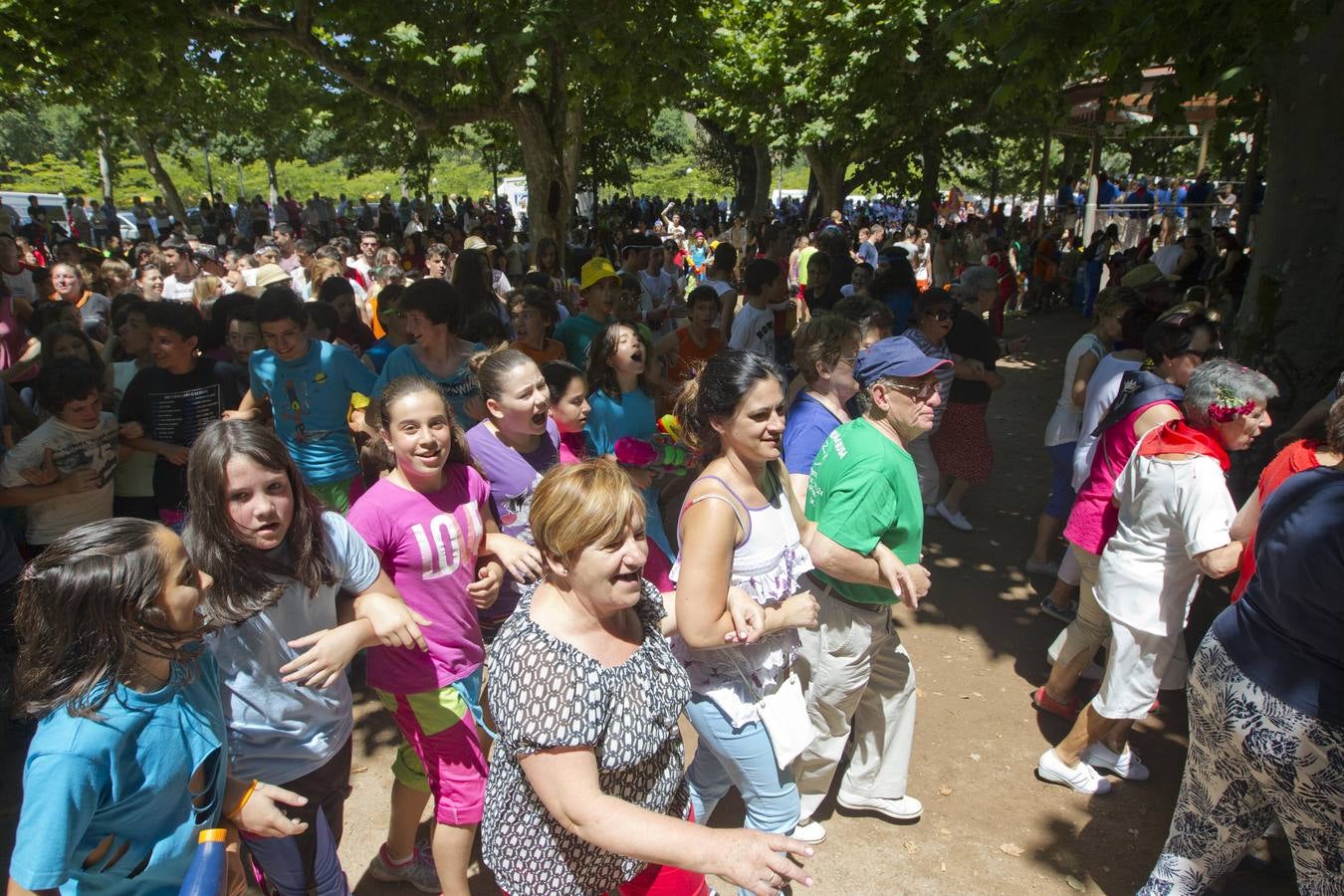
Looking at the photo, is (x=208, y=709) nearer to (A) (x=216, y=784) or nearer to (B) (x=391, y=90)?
(A) (x=216, y=784)

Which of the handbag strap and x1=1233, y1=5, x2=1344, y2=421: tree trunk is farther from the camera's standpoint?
x1=1233, y1=5, x2=1344, y2=421: tree trunk

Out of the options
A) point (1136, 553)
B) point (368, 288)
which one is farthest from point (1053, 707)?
point (368, 288)

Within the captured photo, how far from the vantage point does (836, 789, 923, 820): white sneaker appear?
3529mm

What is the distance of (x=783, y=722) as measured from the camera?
106 inches

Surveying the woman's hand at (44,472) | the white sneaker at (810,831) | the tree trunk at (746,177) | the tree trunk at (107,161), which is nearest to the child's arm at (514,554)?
the white sneaker at (810,831)

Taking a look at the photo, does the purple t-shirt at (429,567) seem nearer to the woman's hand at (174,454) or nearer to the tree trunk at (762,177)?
the woman's hand at (174,454)

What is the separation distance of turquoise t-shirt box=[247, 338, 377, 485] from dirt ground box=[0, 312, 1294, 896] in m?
1.31

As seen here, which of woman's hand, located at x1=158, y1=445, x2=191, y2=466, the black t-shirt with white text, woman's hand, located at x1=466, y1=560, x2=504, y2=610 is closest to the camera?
woman's hand, located at x1=466, y1=560, x2=504, y2=610

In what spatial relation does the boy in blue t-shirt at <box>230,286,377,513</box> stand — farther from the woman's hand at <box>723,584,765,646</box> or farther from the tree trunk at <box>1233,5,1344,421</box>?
the tree trunk at <box>1233,5,1344,421</box>

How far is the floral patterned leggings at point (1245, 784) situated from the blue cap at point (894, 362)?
1274mm

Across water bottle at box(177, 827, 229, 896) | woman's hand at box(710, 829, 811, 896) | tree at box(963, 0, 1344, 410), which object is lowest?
water bottle at box(177, 827, 229, 896)

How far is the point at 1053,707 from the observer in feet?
13.8

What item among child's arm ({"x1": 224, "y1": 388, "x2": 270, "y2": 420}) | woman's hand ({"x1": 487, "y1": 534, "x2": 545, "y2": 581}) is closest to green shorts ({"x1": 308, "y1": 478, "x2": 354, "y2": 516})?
child's arm ({"x1": 224, "y1": 388, "x2": 270, "y2": 420})

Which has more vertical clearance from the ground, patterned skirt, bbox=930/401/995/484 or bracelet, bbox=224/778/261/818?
bracelet, bbox=224/778/261/818
